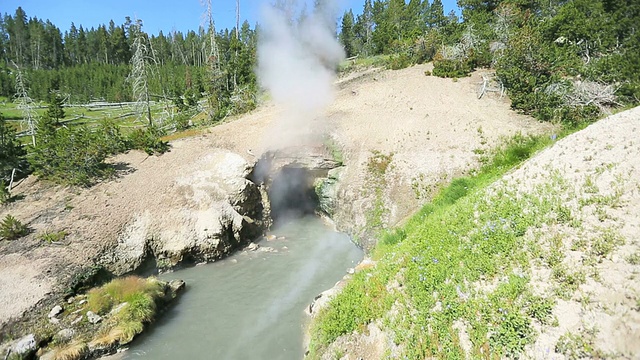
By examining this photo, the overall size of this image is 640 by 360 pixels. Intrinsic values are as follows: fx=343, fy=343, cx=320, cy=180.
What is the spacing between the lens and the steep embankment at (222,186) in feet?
49.8

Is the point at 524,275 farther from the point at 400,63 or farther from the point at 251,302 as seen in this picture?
the point at 400,63

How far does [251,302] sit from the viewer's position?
1434 cm

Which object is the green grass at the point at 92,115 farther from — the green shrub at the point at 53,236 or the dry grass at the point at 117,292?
the dry grass at the point at 117,292

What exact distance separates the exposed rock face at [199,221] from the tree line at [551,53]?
19.1 meters

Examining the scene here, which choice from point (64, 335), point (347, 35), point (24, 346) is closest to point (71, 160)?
point (64, 335)

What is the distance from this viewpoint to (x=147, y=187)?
765 inches

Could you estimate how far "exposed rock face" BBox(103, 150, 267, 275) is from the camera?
657 inches

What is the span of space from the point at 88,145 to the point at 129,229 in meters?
6.88

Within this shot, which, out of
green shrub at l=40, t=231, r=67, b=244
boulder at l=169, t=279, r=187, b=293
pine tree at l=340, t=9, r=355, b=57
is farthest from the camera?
pine tree at l=340, t=9, r=355, b=57

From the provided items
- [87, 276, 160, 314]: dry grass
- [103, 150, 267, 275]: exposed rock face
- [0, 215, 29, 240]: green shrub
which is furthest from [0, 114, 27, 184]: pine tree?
[87, 276, 160, 314]: dry grass

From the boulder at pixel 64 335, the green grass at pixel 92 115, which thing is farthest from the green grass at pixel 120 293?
the green grass at pixel 92 115

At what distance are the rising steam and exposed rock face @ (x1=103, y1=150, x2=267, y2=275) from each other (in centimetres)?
400

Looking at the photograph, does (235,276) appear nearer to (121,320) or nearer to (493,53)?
(121,320)

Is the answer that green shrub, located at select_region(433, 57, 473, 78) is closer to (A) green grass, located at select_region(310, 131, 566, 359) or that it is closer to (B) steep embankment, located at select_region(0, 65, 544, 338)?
(B) steep embankment, located at select_region(0, 65, 544, 338)
